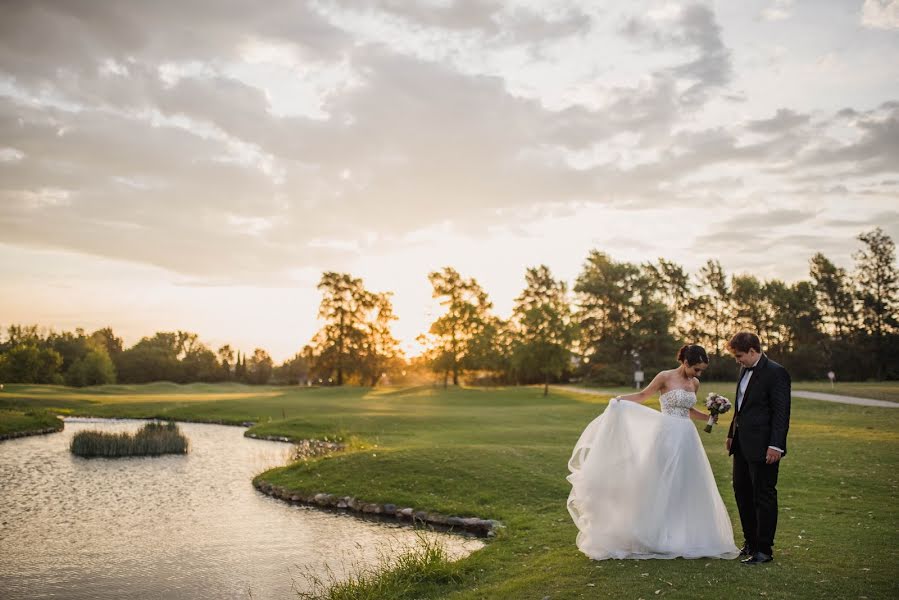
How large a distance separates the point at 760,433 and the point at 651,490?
1.91 metres

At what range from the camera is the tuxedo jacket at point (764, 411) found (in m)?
9.28

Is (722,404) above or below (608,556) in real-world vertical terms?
above

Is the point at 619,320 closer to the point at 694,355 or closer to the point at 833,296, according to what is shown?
the point at 833,296

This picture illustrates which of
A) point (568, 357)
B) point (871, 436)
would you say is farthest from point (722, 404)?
point (568, 357)

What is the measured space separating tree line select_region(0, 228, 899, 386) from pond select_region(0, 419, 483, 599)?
6002 cm

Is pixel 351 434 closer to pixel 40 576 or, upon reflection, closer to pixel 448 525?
pixel 448 525

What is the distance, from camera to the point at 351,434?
34.7 m

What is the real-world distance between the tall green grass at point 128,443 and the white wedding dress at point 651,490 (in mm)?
27464

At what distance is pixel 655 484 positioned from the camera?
995 centimetres

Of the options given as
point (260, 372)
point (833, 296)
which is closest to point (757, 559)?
point (833, 296)

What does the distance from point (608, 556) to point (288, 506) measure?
13470 mm

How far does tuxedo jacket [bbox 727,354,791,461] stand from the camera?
30.5 ft

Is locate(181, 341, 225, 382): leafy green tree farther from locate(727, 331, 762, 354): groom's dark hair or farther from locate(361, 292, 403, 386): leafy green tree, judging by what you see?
locate(727, 331, 762, 354): groom's dark hair

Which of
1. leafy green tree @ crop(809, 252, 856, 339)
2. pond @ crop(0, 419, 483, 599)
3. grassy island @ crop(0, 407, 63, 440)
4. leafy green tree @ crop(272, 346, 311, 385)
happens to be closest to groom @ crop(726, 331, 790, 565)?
pond @ crop(0, 419, 483, 599)
